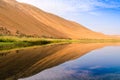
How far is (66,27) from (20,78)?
151 m

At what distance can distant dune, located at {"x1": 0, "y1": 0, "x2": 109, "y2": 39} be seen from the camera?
361 feet

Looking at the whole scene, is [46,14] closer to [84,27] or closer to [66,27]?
[66,27]

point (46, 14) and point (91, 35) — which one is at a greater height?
point (46, 14)

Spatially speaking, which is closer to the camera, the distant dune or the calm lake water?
the calm lake water

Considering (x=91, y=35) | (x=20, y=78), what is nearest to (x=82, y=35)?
(x=91, y=35)

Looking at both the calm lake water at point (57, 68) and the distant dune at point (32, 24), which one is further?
the distant dune at point (32, 24)

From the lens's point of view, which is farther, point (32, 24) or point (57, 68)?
point (32, 24)

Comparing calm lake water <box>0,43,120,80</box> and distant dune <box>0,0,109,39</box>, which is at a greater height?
distant dune <box>0,0,109,39</box>

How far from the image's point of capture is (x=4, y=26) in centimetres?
10394

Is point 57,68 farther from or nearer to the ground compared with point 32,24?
nearer to the ground

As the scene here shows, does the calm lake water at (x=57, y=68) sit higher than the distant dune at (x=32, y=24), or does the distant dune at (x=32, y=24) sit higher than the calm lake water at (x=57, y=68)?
the distant dune at (x=32, y=24)

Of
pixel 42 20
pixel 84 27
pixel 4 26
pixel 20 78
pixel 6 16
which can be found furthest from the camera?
pixel 84 27

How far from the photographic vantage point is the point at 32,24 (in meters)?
131

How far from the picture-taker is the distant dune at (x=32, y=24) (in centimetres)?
11005
